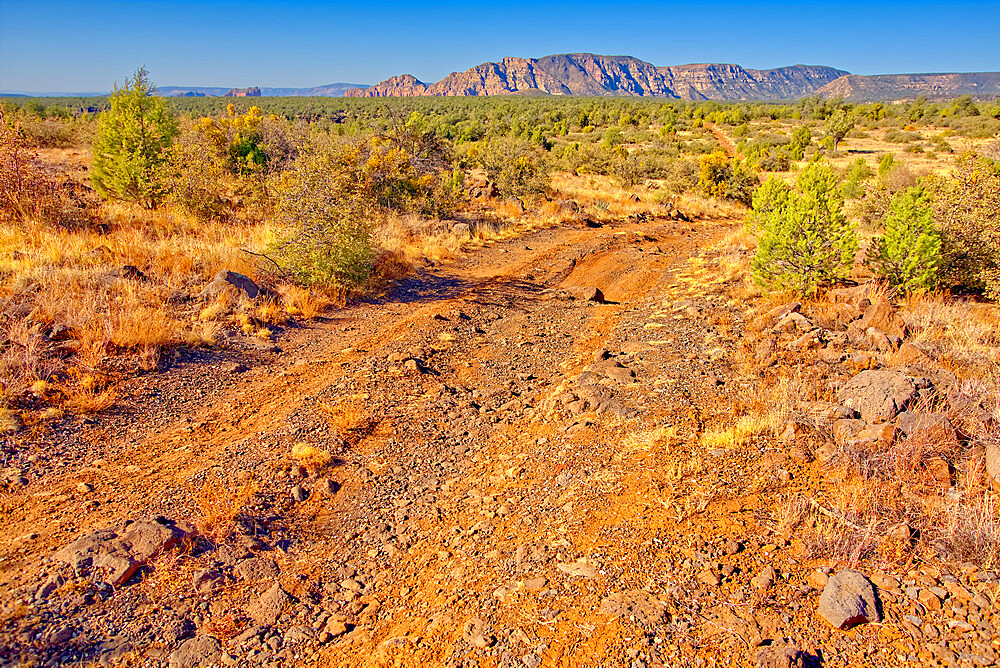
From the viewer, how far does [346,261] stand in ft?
28.4

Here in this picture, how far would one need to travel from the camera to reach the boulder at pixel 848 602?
2.55 meters

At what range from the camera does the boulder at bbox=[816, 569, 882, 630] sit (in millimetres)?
2547

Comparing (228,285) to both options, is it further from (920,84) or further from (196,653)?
(920,84)

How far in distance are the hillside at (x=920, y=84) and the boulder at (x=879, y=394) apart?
168 m

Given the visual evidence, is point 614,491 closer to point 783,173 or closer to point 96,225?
point 96,225

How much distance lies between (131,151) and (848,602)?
13.5 metres

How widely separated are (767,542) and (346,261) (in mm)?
7292

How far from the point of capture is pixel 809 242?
7.51 metres

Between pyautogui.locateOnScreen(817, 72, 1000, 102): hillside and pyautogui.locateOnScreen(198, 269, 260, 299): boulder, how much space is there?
169182 millimetres

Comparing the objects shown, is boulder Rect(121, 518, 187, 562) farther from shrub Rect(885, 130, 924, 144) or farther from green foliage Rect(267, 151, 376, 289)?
shrub Rect(885, 130, 924, 144)

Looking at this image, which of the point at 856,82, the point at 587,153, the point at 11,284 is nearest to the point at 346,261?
the point at 11,284

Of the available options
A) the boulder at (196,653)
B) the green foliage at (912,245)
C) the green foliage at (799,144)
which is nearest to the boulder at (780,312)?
the green foliage at (912,245)

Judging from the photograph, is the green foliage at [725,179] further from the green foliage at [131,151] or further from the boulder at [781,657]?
the boulder at [781,657]

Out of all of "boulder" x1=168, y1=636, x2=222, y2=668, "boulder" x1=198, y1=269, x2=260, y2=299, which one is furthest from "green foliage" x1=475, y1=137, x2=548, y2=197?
"boulder" x1=168, y1=636, x2=222, y2=668
